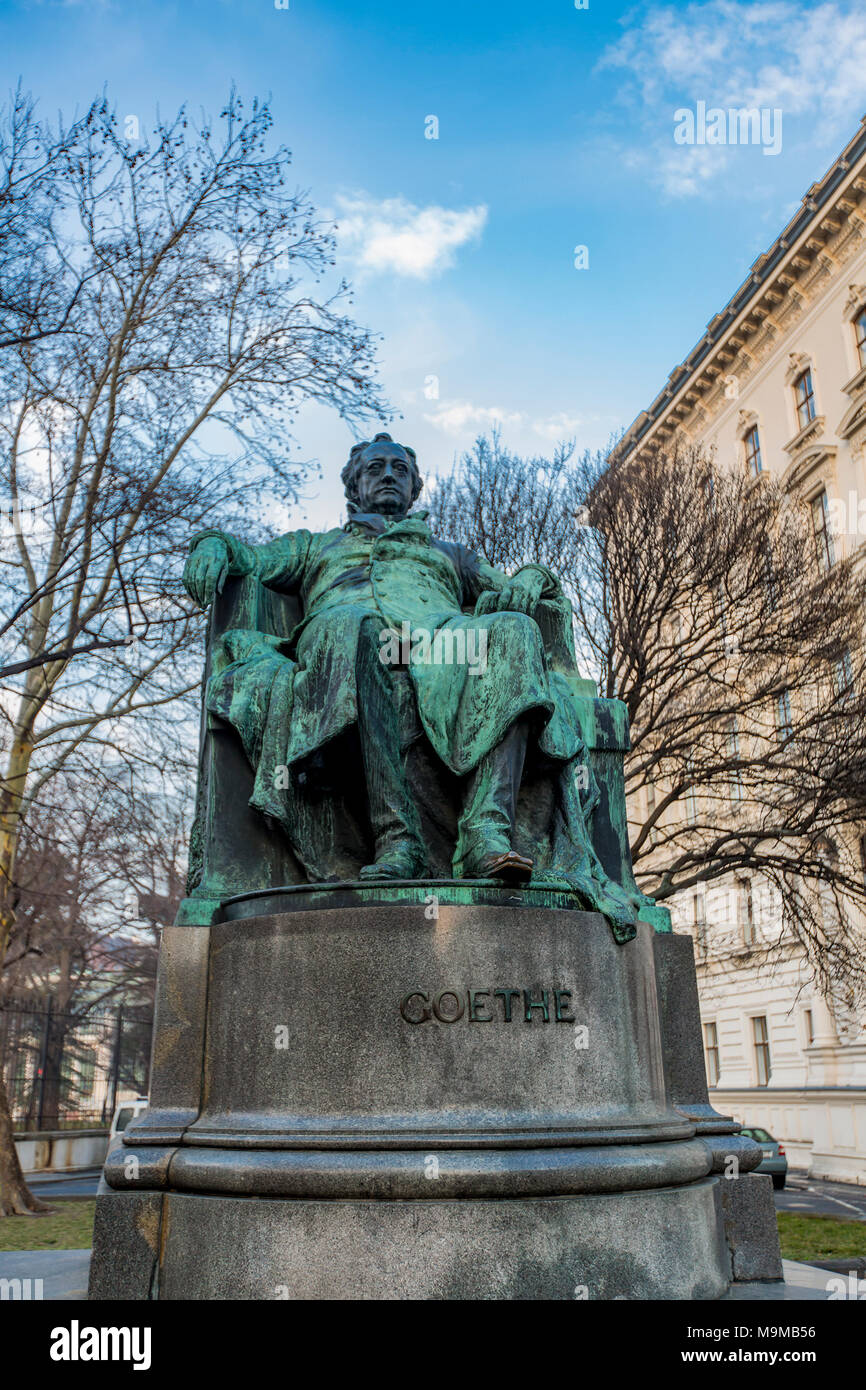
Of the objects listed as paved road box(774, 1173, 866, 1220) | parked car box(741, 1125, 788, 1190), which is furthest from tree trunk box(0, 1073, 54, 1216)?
parked car box(741, 1125, 788, 1190)

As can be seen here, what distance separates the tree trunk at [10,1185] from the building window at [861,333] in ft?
79.4

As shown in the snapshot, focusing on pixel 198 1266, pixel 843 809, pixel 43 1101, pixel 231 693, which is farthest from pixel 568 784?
pixel 43 1101

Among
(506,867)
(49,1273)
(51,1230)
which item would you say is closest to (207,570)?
(506,867)

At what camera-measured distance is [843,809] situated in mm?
16547

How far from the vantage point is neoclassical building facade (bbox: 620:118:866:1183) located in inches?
1000

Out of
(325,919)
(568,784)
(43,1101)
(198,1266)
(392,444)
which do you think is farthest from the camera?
(43,1101)

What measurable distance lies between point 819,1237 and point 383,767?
10664mm

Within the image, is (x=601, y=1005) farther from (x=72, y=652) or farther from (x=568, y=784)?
(x=72, y=652)

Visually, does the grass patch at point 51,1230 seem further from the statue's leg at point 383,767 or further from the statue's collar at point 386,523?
the statue's leg at point 383,767

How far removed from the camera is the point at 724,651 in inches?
687

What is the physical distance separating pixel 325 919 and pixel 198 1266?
1.16 metres

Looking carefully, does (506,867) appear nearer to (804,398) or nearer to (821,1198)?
(821,1198)

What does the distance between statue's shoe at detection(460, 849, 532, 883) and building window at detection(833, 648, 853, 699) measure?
1399 centimetres

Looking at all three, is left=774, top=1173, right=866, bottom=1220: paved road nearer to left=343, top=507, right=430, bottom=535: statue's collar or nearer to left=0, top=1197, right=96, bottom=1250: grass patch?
left=0, top=1197, right=96, bottom=1250: grass patch
